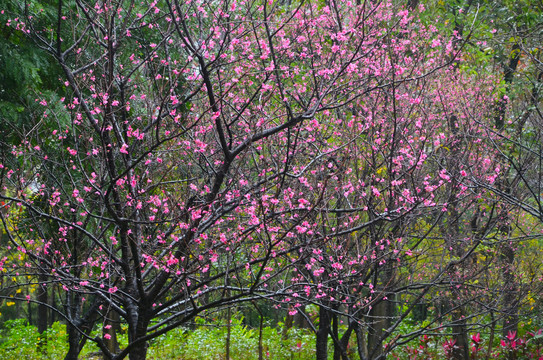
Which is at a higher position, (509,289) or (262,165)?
(262,165)

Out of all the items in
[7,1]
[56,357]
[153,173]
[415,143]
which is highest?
[7,1]

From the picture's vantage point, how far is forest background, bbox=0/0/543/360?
488 cm

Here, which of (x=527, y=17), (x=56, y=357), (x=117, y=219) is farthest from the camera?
(x=56, y=357)

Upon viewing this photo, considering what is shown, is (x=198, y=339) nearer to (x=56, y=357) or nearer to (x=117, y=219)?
(x=56, y=357)

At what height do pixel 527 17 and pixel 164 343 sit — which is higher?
pixel 527 17

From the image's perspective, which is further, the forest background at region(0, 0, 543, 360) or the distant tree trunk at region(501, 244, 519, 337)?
the distant tree trunk at region(501, 244, 519, 337)

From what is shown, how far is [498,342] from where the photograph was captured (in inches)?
493

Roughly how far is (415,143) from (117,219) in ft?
15.0

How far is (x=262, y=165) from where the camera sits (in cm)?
676

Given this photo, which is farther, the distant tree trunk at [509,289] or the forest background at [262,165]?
the distant tree trunk at [509,289]

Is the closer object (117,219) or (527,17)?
(117,219)

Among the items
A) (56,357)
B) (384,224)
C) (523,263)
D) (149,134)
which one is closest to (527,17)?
(384,224)

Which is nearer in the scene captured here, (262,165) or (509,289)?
(262,165)

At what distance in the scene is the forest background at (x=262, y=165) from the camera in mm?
4879
